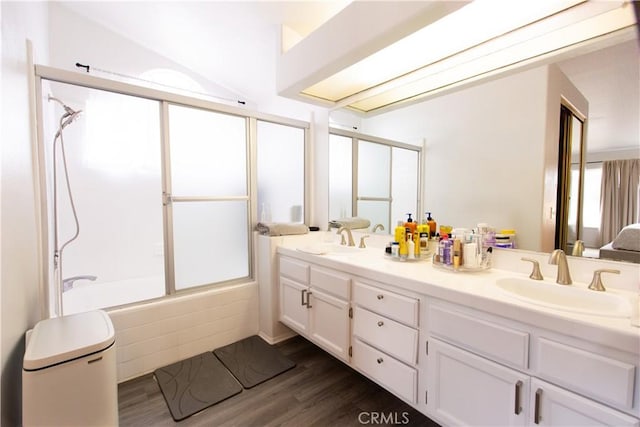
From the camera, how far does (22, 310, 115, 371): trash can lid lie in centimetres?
117

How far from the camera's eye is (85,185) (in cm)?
282

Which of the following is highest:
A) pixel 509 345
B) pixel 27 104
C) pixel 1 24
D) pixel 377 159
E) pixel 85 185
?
pixel 1 24

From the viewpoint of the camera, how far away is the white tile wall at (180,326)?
1.94m

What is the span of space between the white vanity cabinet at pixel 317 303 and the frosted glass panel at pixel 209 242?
474 mm

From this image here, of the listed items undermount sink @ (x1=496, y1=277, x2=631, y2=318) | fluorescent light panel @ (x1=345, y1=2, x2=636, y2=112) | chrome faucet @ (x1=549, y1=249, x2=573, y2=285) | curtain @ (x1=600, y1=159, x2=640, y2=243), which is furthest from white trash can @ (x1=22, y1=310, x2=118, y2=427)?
curtain @ (x1=600, y1=159, x2=640, y2=243)

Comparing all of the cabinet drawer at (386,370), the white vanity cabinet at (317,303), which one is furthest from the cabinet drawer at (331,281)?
the cabinet drawer at (386,370)

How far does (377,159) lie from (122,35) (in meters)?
3.00

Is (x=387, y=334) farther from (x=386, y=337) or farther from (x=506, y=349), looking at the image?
(x=506, y=349)

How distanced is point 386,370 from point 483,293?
72 cm

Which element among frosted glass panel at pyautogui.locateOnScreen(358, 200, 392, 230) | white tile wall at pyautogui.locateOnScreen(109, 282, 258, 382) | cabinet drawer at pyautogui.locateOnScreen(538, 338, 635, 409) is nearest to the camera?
cabinet drawer at pyautogui.locateOnScreen(538, 338, 635, 409)

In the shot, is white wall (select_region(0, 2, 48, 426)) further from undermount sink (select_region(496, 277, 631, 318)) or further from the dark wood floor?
undermount sink (select_region(496, 277, 631, 318))

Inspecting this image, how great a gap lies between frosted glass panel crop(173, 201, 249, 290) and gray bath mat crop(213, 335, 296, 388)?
587mm

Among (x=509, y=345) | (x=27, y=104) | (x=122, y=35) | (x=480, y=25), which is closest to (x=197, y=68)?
(x=122, y=35)

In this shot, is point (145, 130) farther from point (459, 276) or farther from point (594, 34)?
point (594, 34)
